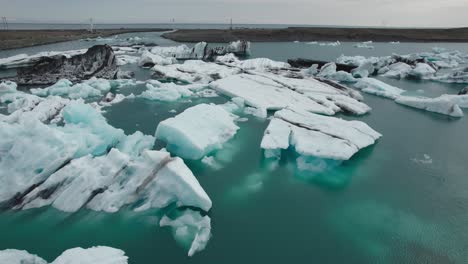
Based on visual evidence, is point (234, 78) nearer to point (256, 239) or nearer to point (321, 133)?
point (321, 133)

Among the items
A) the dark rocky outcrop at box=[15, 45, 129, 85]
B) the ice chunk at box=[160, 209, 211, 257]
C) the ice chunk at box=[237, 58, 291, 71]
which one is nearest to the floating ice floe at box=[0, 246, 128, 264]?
the ice chunk at box=[160, 209, 211, 257]

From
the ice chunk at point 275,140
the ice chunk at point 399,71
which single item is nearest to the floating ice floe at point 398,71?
the ice chunk at point 399,71

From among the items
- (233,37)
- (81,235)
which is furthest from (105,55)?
(233,37)

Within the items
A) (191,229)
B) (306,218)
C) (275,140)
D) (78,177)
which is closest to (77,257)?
(191,229)

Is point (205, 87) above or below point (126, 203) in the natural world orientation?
above

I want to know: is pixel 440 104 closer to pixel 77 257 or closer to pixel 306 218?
pixel 306 218

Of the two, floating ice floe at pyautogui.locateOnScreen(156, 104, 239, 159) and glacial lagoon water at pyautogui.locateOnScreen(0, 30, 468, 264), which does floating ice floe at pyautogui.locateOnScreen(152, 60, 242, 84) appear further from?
glacial lagoon water at pyautogui.locateOnScreen(0, 30, 468, 264)

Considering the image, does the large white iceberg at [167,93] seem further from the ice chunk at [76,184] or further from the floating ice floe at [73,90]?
the ice chunk at [76,184]
